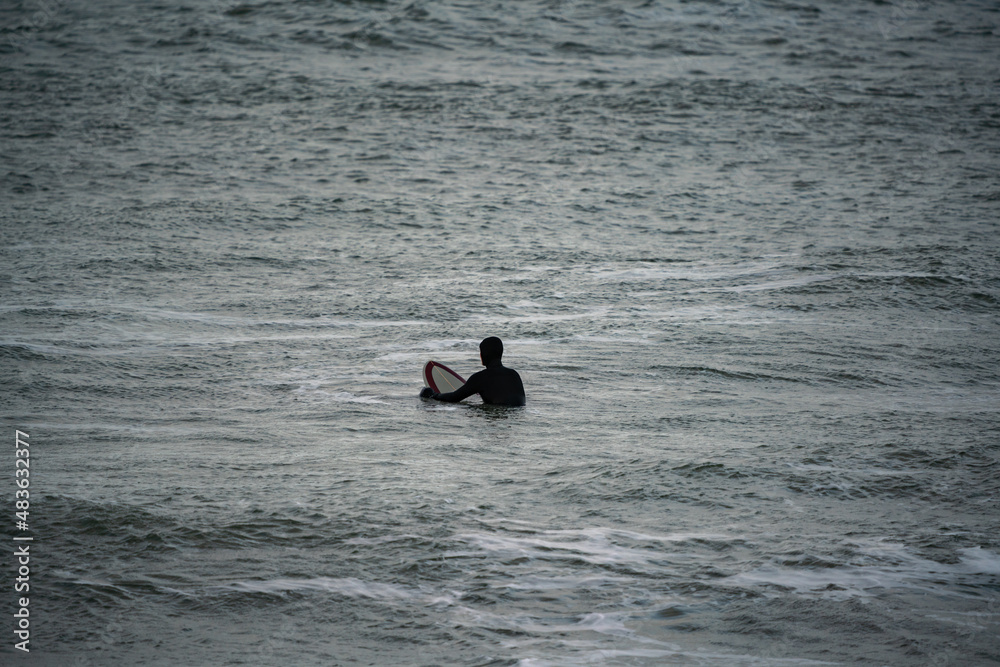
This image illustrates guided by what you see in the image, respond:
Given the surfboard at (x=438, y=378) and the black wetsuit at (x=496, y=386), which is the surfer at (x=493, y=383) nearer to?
the black wetsuit at (x=496, y=386)

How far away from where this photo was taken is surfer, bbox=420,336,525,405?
10438 mm

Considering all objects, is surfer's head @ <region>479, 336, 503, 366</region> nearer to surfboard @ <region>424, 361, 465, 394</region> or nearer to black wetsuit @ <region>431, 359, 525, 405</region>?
black wetsuit @ <region>431, 359, 525, 405</region>

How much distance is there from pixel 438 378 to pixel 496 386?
0.75 meters

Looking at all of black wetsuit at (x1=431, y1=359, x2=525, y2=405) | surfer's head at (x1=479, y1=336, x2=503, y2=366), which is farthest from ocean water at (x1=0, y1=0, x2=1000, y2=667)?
surfer's head at (x1=479, y1=336, x2=503, y2=366)

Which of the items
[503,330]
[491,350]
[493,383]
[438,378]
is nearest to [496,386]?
[493,383]

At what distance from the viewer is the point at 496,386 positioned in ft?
34.2

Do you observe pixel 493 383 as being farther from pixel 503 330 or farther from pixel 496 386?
pixel 503 330

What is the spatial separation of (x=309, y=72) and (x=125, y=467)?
23074 millimetres

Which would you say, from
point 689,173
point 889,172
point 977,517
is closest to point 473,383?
point 977,517

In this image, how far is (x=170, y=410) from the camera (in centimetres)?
1018

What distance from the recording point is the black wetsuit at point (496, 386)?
34.2ft

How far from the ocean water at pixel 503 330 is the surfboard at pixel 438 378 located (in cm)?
26

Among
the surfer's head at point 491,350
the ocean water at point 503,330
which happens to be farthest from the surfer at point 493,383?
the ocean water at point 503,330

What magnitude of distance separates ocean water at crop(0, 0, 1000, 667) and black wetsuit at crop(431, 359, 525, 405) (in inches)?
8.1
